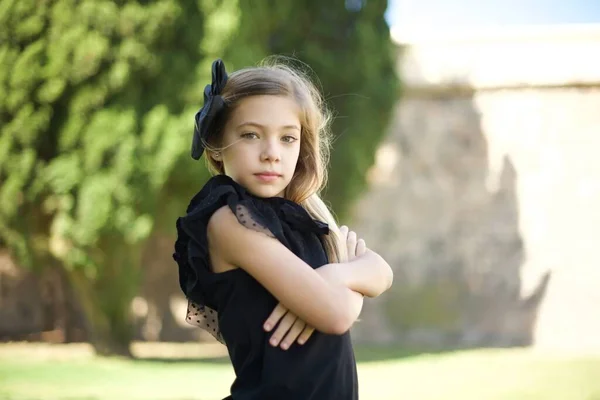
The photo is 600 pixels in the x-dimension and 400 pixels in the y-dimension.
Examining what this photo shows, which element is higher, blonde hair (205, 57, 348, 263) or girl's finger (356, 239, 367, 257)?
blonde hair (205, 57, 348, 263)

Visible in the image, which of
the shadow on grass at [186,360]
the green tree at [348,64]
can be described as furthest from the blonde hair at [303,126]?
the green tree at [348,64]

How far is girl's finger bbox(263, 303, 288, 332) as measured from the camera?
1.50m

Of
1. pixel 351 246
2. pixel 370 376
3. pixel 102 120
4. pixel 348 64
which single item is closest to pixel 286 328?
pixel 351 246

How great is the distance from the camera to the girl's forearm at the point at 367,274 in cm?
160

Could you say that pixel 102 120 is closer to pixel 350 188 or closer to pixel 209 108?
pixel 350 188

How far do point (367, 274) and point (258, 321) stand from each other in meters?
0.25

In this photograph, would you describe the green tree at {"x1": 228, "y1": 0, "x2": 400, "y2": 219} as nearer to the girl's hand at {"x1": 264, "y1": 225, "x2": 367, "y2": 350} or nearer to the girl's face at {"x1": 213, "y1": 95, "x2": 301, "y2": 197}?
the girl's face at {"x1": 213, "y1": 95, "x2": 301, "y2": 197}

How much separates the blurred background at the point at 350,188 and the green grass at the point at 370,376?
4 centimetres

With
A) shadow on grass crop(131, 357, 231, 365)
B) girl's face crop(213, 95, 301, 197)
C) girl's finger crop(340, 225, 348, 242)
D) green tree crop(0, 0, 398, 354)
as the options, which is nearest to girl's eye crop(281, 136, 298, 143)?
girl's face crop(213, 95, 301, 197)

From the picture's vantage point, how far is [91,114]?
7602 mm

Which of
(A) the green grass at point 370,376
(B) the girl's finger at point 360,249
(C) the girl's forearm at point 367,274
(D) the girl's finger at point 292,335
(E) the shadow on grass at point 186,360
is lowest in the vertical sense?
(D) the girl's finger at point 292,335

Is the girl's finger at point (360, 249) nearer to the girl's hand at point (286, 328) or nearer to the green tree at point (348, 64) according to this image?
the girl's hand at point (286, 328)

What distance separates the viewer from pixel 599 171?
32.1 ft

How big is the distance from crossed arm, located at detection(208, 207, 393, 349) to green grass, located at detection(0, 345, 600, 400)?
14.8 feet
